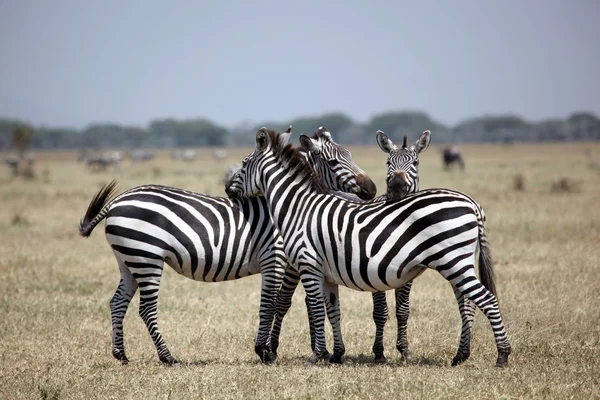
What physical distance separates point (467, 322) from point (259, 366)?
6.97ft

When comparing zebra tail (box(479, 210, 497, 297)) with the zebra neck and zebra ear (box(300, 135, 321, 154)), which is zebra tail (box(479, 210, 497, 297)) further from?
zebra ear (box(300, 135, 321, 154))

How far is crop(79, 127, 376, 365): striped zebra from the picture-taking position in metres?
7.50

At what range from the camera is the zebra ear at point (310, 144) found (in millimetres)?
8203

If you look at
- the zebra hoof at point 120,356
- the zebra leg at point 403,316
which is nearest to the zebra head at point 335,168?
the zebra leg at point 403,316

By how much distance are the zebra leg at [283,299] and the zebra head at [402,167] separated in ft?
4.60

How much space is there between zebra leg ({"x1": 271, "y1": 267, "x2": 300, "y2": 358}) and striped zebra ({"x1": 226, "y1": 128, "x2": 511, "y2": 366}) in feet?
1.68

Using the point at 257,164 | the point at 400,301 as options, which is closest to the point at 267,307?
the point at 400,301

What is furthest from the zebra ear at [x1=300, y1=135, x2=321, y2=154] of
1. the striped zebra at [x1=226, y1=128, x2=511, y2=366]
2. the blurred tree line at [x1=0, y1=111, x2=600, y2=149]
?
the blurred tree line at [x1=0, y1=111, x2=600, y2=149]

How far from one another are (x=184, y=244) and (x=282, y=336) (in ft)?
6.71

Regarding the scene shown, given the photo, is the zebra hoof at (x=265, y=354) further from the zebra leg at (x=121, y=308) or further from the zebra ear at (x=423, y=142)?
the zebra ear at (x=423, y=142)

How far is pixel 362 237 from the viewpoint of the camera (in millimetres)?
7051

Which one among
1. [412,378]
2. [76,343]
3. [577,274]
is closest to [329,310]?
[412,378]

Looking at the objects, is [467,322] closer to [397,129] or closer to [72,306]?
[72,306]

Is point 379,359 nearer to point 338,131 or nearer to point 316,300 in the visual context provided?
point 316,300
